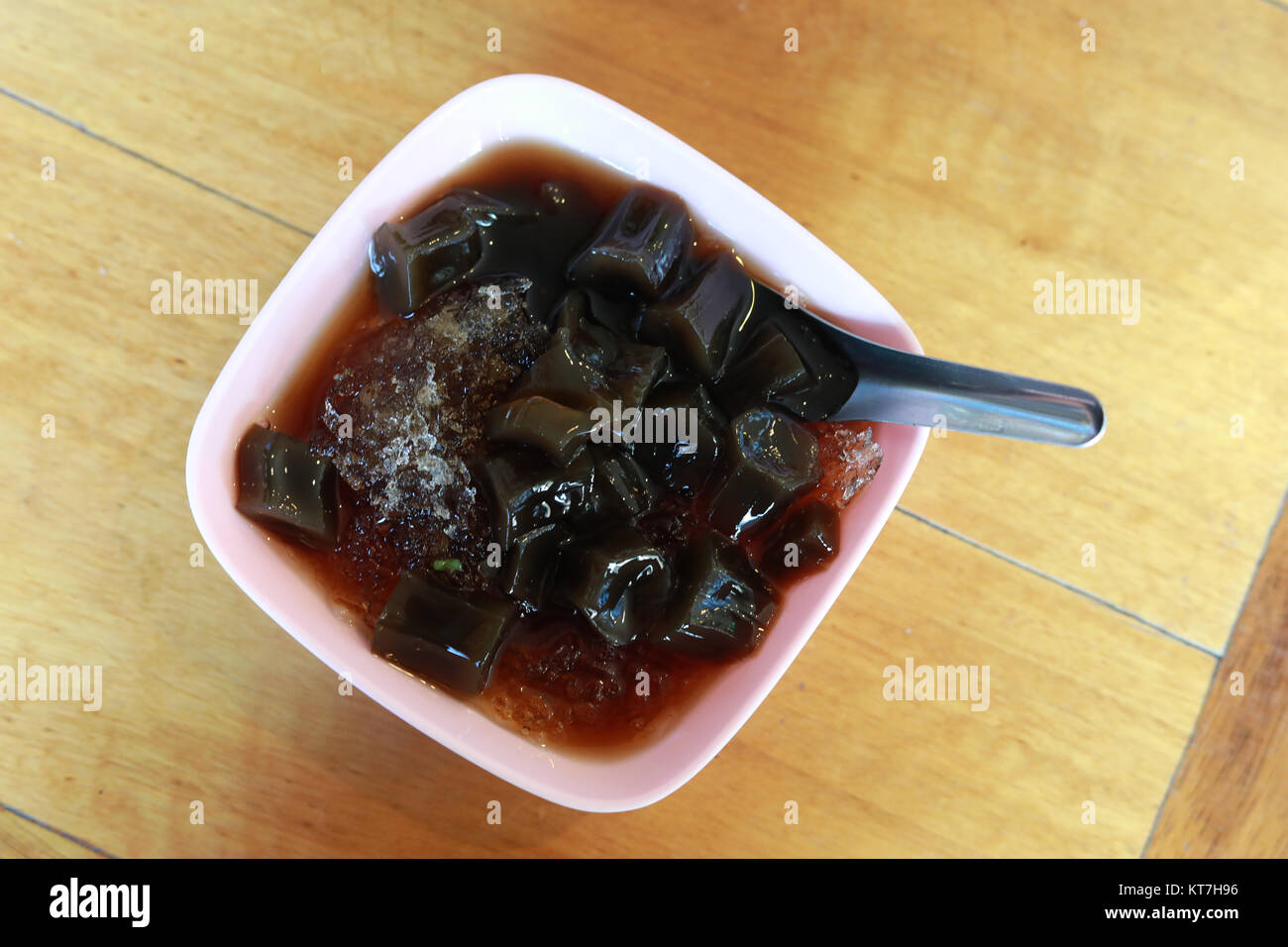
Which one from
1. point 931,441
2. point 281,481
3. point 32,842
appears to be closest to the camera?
point 281,481

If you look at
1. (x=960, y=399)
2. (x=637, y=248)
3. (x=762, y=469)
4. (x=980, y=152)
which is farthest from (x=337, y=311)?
(x=980, y=152)

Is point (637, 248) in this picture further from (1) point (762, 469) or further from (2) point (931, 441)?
(2) point (931, 441)

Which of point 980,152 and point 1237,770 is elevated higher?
point 980,152

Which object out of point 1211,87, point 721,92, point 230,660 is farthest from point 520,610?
point 1211,87

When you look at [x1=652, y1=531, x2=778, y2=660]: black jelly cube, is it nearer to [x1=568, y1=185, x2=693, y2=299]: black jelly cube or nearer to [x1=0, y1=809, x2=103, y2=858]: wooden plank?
[x1=568, y1=185, x2=693, y2=299]: black jelly cube

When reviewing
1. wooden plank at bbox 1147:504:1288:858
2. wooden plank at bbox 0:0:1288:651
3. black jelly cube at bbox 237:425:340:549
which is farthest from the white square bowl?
wooden plank at bbox 1147:504:1288:858

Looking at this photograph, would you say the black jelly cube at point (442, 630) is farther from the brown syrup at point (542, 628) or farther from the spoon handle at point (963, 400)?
the spoon handle at point (963, 400)
